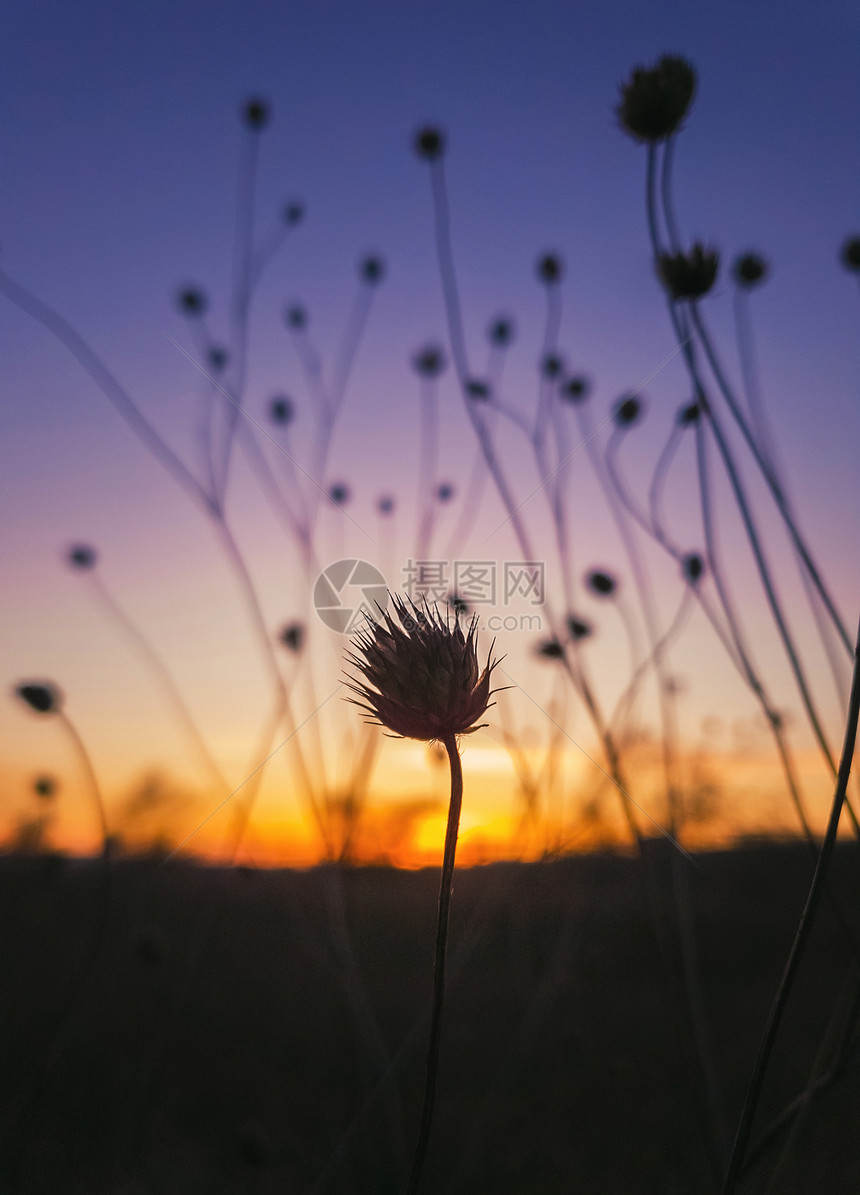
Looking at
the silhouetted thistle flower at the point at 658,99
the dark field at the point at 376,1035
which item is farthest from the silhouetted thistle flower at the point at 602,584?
the silhouetted thistle flower at the point at 658,99

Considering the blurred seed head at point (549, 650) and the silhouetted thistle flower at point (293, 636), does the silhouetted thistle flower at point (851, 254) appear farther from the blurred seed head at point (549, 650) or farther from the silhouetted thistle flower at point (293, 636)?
the silhouetted thistle flower at point (293, 636)

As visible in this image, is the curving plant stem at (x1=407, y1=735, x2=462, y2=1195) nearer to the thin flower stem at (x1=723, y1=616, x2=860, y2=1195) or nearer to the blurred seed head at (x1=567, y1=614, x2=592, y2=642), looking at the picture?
the thin flower stem at (x1=723, y1=616, x2=860, y2=1195)

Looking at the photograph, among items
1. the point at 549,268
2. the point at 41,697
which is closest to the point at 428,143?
the point at 549,268

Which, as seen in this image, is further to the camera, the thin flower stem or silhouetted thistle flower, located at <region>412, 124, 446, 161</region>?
silhouetted thistle flower, located at <region>412, 124, 446, 161</region>

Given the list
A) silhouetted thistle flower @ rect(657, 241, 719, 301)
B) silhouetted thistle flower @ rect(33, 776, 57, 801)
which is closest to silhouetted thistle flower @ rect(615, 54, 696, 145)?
silhouetted thistle flower @ rect(657, 241, 719, 301)

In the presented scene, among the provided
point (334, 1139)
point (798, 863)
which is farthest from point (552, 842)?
point (798, 863)

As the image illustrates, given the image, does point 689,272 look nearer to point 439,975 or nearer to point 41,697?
point 439,975
